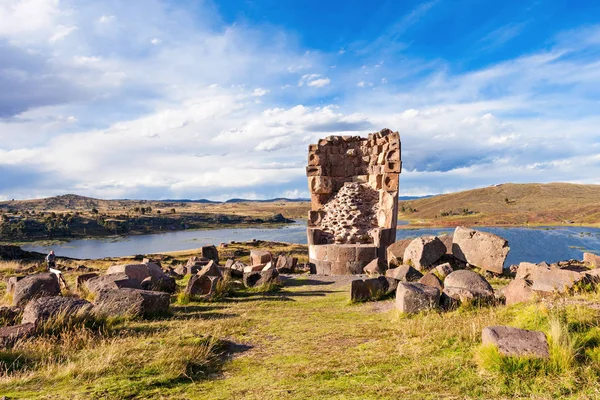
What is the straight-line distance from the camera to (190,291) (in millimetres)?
9891

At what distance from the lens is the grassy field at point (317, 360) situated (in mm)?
4027

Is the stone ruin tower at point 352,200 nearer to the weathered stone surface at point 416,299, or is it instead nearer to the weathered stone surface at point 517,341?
the weathered stone surface at point 416,299

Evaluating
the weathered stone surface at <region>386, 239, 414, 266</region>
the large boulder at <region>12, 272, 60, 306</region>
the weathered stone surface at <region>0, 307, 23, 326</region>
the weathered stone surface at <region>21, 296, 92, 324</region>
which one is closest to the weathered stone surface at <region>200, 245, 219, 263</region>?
the weathered stone surface at <region>386, 239, 414, 266</region>

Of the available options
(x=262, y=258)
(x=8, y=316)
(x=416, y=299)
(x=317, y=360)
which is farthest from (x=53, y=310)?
(x=262, y=258)

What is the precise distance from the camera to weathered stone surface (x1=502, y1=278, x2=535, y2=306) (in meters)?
6.96

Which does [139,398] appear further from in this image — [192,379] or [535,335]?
[535,335]

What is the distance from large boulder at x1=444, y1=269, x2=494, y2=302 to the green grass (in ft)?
1.65

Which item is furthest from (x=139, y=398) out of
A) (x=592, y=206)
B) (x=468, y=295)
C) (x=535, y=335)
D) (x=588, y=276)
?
(x=592, y=206)

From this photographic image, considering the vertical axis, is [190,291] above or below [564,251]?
above

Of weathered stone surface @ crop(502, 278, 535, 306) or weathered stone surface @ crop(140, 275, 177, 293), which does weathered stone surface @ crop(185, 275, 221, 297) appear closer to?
weathered stone surface @ crop(140, 275, 177, 293)

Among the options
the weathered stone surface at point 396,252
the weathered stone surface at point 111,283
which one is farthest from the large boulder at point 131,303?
the weathered stone surface at point 396,252

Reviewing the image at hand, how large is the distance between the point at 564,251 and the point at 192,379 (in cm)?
3682

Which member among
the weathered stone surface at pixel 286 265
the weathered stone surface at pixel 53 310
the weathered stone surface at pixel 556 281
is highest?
the weathered stone surface at pixel 556 281

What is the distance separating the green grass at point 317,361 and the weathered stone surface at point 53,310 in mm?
554
